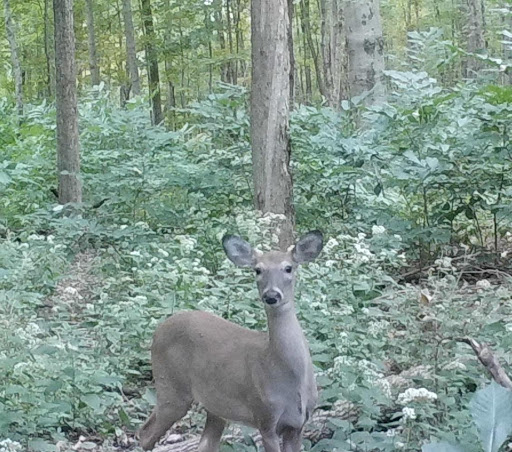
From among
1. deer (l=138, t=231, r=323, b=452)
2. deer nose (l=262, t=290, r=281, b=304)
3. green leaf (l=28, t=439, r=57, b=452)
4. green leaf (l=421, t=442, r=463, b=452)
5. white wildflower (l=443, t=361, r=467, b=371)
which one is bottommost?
green leaf (l=28, t=439, r=57, b=452)

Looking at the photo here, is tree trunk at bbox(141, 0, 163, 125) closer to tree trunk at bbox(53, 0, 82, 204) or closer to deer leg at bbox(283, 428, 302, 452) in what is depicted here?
tree trunk at bbox(53, 0, 82, 204)

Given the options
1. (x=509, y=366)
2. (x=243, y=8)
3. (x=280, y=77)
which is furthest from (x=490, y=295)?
(x=243, y=8)

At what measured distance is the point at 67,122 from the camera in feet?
35.0

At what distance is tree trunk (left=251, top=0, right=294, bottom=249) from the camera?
8117mm

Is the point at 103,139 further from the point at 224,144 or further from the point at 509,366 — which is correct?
the point at 509,366

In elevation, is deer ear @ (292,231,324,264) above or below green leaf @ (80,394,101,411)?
above

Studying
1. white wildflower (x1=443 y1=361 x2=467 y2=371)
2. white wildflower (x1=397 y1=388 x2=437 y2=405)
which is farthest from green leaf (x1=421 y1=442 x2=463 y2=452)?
white wildflower (x1=443 y1=361 x2=467 y2=371)

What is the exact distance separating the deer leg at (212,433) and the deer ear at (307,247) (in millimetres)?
940

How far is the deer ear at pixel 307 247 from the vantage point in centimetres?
436

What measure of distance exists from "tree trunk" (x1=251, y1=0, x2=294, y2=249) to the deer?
349 centimetres

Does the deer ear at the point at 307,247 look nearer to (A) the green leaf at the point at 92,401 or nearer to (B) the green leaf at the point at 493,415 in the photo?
(A) the green leaf at the point at 92,401

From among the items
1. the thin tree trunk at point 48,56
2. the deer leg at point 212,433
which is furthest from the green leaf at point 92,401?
the thin tree trunk at point 48,56

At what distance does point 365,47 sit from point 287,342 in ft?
27.0

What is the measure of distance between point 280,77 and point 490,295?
310 centimetres
